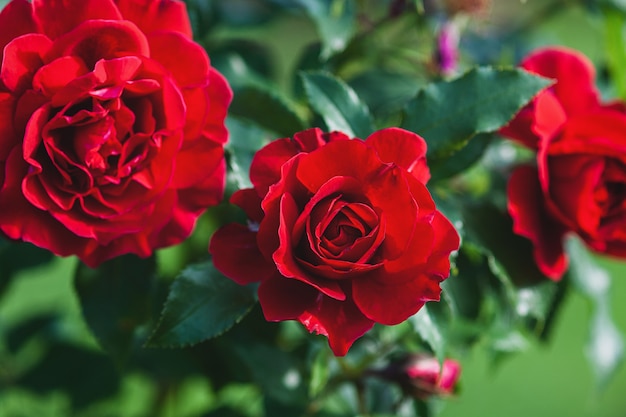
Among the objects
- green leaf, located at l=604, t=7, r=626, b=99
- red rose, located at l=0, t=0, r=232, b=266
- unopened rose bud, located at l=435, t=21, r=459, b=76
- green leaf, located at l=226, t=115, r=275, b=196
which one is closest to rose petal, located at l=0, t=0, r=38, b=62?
red rose, located at l=0, t=0, r=232, b=266

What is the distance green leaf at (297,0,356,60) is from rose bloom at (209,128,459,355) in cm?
21

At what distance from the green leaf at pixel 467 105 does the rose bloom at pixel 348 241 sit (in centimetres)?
10

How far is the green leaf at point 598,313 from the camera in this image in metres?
0.63

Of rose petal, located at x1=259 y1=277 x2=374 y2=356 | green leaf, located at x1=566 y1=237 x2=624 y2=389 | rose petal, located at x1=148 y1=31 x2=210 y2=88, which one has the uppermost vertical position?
rose petal, located at x1=148 y1=31 x2=210 y2=88

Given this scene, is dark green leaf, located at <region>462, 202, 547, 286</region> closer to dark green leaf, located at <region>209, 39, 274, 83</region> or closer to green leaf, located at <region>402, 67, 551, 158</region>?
green leaf, located at <region>402, 67, 551, 158</region>

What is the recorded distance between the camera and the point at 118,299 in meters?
0.55

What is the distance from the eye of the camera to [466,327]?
0.61m

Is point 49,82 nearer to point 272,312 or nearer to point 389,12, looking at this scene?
point 272,312

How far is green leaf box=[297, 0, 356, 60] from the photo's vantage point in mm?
599

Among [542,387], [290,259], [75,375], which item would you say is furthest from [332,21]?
[542,387]

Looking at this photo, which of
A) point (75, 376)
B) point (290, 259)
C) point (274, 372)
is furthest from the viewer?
point (75, 376)

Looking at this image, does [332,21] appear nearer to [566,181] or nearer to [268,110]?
[268,110]

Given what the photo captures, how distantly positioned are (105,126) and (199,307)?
0.37 ft

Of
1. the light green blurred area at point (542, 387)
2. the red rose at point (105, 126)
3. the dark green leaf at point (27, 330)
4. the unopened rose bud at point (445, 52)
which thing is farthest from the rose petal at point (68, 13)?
the light green blurred area at point (542, 387)
